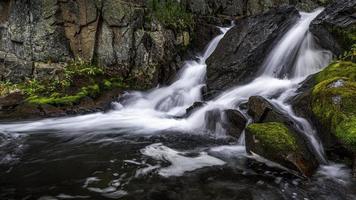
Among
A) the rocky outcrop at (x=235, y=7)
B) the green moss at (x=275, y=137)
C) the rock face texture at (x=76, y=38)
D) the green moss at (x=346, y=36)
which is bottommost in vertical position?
the green moss at (x=275, y=137)

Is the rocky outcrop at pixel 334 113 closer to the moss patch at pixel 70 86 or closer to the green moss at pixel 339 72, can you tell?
the green moss at pixel 339 72

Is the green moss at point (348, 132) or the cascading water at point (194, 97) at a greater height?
the cascading water at point (194, 97)

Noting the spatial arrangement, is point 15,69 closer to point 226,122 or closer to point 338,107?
point 226,122

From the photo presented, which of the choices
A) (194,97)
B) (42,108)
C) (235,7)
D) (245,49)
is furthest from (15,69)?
(235,7)

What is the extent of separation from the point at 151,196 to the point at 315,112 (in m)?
4.51

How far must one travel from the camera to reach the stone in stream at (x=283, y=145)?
21.4 feet

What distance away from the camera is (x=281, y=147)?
6.66 metres

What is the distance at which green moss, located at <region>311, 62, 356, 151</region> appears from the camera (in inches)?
267

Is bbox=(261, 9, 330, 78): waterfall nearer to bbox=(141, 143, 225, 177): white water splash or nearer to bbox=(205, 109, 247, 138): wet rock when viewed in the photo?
bbox=(205, 109, 247, 138): wet rock

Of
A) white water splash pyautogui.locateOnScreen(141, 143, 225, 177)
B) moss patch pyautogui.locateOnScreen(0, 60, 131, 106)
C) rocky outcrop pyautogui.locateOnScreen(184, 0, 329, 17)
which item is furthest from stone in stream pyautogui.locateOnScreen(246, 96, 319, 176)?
rocky outcrop pyautogui.locateOnScreen(184, 0, 329, 17)

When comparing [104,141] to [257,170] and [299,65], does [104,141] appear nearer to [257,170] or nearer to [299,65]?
[257,170]

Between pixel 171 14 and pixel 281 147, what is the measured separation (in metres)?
12.7

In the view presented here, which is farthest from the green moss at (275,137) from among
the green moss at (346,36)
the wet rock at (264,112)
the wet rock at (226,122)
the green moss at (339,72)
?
the green moss at (346,36)

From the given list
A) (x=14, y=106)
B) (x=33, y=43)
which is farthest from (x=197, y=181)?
(x=33, y=43)
